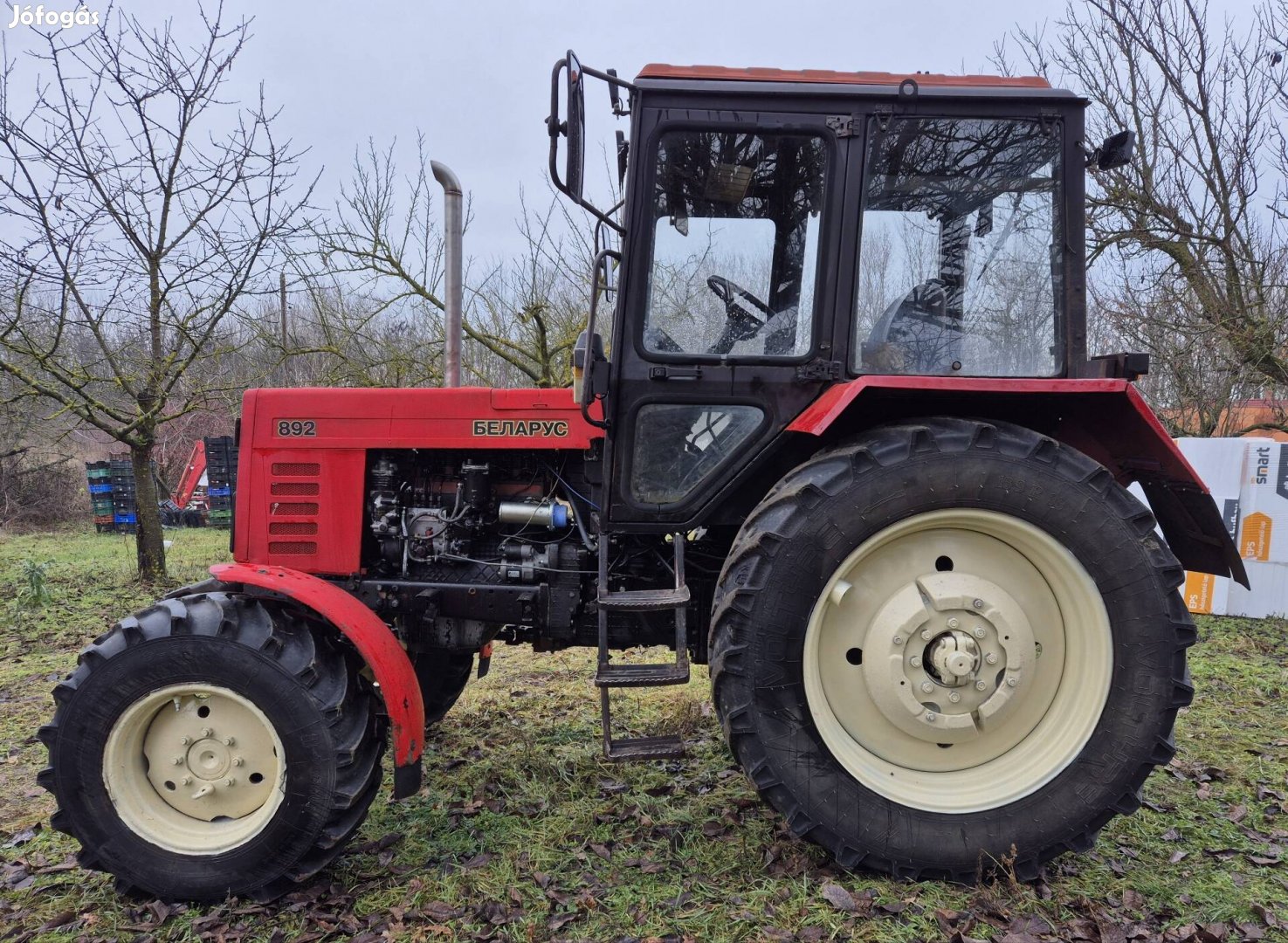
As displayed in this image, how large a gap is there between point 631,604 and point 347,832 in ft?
3.76

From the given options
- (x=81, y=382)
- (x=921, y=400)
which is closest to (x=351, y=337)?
(x=81, y=382)

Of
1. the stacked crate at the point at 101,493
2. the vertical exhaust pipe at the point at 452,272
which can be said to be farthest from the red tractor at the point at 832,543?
the stacked crate at the point at 101,493

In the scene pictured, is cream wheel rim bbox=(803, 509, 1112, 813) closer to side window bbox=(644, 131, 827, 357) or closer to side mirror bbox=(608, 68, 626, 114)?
side window bbox=(644, 131, 827, 357)

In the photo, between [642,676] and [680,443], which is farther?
[680,443]

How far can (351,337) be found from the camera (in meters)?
8.84

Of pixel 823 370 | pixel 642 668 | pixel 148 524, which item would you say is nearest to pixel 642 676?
pixel 642 668

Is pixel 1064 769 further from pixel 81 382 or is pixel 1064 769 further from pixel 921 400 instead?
pixel 81 382

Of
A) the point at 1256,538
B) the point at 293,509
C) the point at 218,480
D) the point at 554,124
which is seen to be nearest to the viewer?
the point at 554,124

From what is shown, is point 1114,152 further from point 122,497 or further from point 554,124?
point 122,497

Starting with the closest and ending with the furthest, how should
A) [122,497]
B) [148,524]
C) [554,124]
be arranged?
[554,124]
[148,524]
[122,497]

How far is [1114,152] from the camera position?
2.54m

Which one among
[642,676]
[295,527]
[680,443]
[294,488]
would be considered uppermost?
[680,443]

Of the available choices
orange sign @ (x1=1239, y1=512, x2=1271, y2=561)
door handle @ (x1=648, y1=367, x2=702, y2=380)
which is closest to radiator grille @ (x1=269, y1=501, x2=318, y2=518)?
door handle @ (x1=648, y1=367, x2=702, y2=380)

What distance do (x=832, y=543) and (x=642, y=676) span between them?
2.42ft
